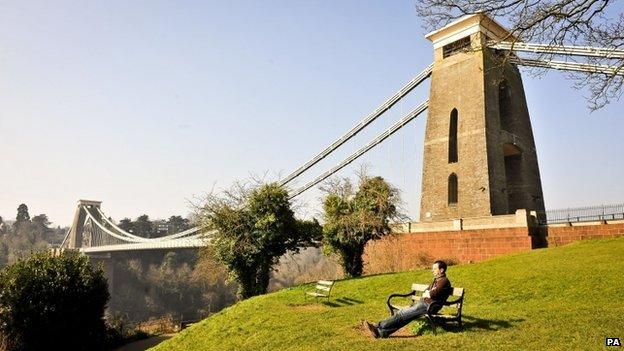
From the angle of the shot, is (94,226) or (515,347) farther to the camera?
(94,226)

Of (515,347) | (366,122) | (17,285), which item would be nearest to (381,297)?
(515,347)

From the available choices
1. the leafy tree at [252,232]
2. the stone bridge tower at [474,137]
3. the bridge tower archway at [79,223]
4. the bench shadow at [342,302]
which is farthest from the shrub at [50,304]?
the bridge tower archway at [79,223]

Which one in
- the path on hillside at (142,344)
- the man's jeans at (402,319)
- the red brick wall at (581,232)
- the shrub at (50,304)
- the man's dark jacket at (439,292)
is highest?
the red brick wall at (581,232)

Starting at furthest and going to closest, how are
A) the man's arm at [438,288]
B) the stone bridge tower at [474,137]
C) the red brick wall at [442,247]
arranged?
the stone bridge tower at [474,137] < the red brick wall at [442,247] < the man's arm at [438,288]

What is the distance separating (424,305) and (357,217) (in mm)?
13614

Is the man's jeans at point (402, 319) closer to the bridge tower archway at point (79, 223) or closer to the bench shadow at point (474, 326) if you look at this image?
the bench shadow at point (474, 326)

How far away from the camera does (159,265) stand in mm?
82125

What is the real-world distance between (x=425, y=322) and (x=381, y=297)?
637 cm

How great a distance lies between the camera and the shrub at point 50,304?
16.7 meters

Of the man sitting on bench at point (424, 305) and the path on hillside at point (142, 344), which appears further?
the path on hillside at point (142, 344)

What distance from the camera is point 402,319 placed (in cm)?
778

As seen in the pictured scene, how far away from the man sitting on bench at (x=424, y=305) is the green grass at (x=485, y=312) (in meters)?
0.23

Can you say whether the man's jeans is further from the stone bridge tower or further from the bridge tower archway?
the bridge tower archway

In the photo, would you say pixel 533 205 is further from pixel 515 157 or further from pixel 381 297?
pixel 381 297
